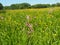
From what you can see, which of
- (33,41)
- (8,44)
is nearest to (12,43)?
(8,44)

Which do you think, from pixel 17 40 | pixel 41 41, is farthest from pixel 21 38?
pixel 41 41

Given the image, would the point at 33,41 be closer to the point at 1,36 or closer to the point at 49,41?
the point at 49,41

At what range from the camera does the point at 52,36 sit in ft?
8.39

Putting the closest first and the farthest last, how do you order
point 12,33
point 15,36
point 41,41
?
point 41,41
point 15,36
point 12,33

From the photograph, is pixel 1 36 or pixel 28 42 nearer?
pixel 28 42

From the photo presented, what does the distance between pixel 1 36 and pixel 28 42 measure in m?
0.36

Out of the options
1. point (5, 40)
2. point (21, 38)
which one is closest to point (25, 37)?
point (21, 38)

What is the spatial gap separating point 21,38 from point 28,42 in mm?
108

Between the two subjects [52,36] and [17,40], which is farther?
[52,36]

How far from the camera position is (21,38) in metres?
2.40

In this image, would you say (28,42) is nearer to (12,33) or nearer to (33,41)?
(33,41)

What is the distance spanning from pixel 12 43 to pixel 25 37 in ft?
0.47

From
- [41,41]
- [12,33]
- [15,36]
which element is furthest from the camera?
[12,33]

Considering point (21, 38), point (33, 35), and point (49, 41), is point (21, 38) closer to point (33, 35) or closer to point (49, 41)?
point (33, 35)
